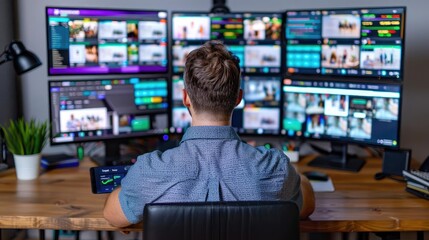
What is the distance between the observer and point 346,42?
2752 mm

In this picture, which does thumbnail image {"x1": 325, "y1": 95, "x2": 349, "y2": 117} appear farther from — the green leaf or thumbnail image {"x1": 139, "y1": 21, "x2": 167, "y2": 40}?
the green leaf

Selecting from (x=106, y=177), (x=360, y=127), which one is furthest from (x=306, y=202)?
(x=360, y=127)

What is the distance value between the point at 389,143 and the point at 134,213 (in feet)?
4.66

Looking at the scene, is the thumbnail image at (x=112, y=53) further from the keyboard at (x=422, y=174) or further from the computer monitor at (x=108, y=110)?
the keyboard at (x=422, y=174)

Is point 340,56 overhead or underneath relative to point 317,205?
overhead

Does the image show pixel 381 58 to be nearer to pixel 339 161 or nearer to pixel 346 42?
pixel 346 42

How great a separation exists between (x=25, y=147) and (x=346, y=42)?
1.58 m

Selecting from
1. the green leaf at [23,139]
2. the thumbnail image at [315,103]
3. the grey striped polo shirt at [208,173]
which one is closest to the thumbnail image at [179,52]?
the thumbnail image at [315,103]

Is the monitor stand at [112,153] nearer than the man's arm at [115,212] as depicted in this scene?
No

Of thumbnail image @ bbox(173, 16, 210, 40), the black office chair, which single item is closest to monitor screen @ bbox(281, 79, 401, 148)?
thumbnail image @ bbox(173, 16, 210, 40)

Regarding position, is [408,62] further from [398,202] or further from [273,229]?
[273,229]

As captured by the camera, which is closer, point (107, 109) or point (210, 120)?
point (210, 120)

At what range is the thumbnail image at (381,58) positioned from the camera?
263 cm

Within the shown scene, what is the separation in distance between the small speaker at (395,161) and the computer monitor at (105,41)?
1.19 meters
